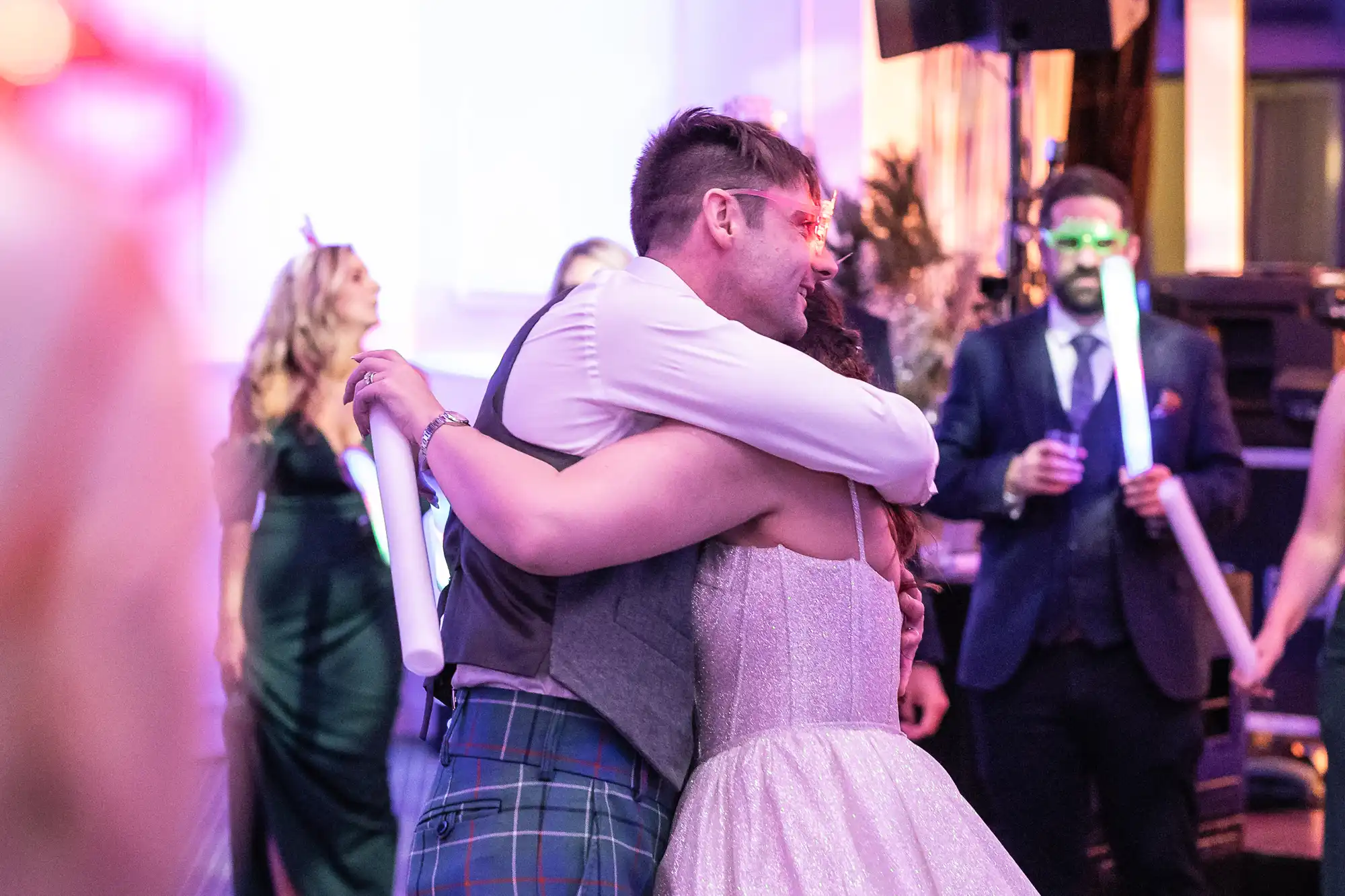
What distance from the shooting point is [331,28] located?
3.48 meters

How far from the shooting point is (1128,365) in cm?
278

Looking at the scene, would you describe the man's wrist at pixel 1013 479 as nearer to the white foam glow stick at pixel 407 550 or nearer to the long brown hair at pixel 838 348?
the long brown hair at pixel 838 348

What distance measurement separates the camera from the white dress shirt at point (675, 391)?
144 cm

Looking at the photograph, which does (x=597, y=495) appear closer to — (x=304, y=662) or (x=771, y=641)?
(x=771, y=641)

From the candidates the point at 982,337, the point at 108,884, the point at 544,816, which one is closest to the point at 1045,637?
the point at 982,337

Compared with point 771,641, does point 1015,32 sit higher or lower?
higher

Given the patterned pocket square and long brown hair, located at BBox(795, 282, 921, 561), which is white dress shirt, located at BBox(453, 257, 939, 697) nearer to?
long brown hair, located at BBox(795, 282, 921, 561)

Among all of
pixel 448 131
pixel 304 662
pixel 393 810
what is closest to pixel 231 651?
pixel 304 662

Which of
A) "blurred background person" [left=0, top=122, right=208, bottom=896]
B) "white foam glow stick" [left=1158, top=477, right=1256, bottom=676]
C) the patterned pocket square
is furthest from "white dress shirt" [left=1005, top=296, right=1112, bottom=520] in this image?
"blurred background person" [left=0, top=122, right=208, bottom=896]

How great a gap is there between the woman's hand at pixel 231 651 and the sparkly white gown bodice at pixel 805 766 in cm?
197

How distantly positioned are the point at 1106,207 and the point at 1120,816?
1.22 m

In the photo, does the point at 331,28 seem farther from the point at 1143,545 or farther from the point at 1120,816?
the point at 1120,816

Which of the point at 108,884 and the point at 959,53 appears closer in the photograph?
the point at 108,884

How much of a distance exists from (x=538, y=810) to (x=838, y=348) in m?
0.69
